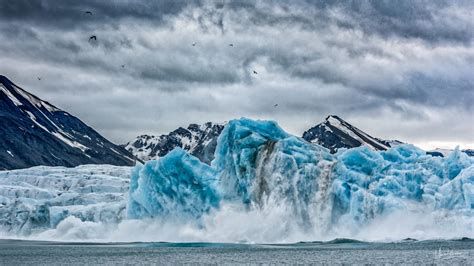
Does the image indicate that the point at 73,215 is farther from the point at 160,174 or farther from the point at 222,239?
the point at 222,239

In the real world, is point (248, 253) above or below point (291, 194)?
below

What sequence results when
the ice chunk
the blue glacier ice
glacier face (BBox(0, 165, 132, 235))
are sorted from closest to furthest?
1. the blue glacier ice
2. the ice chunk
3. glacier face (BBox(0, 165, 132, 235))

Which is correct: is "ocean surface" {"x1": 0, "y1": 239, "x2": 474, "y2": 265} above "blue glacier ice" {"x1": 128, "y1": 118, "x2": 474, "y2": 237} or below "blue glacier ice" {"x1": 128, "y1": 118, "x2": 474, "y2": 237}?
below

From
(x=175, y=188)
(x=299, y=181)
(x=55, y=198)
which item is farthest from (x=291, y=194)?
(x=55, y=198)

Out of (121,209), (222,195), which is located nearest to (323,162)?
(222,195)

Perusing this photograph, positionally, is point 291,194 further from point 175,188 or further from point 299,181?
point 175,188

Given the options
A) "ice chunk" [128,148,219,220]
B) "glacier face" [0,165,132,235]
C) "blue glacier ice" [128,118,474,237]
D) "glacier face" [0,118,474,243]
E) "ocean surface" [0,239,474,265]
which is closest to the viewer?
"ocean surface" [0,239,474,265]

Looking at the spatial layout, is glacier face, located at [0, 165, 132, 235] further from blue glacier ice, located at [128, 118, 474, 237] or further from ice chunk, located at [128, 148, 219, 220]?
blue glacier ice, located at [128, 118, 474, 237]

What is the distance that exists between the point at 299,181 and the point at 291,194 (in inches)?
50.2

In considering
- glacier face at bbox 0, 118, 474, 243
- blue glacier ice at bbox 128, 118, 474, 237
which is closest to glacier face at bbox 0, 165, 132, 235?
glacier face at bbox 0, 118, 474, 243

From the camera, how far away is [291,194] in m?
60.2

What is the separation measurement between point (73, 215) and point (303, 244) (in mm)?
28131

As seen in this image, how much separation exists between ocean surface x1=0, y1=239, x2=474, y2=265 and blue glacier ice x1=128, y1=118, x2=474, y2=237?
2.80 m

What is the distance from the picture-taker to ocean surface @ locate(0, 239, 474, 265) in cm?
4978
